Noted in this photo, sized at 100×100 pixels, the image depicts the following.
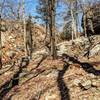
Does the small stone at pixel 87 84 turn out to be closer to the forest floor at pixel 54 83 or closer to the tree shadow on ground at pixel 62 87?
the forest floor at pixel 54 83

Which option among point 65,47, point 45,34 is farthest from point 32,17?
point 65,47

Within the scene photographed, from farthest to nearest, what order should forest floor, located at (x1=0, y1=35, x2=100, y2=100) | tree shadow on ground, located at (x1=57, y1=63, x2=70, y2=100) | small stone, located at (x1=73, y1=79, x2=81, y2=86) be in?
small stone, located at (x1=73, y1=79, x2=81, y2=86), forest floor, located at (x1=0, y1=35, x2=100, y2=100), tree shadow on ground, located at (x1=57, y1=63, x2=70, y2=100)

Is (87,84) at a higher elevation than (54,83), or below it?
higher

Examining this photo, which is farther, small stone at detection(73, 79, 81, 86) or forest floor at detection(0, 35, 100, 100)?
small stone at detection(73, 79, 81, 86)

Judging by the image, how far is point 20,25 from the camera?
43719mm

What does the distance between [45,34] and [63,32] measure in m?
3.13

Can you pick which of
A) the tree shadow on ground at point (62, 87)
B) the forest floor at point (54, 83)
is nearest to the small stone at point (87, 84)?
the forest floor at point (54, 83)

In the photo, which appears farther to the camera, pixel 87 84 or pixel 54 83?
pixel 54 83

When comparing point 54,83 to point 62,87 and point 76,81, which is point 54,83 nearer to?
point 62,87

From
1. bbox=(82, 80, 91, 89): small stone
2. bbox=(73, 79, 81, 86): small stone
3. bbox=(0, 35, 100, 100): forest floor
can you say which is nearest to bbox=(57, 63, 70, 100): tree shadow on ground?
bbox=(0, 35, 100, 100): forest floor

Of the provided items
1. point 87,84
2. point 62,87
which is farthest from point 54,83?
point 87,84

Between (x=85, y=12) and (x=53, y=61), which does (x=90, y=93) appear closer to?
(x=53, y=61)

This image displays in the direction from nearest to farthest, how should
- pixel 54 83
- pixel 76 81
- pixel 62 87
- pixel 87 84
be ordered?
1. pixel 87 84
2. pixel 62 87
3. pixel 76 81
4. pixel 54 83

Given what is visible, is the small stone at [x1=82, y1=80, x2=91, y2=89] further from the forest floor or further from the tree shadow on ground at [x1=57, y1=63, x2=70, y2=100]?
the tree shadow on ground at [x1=57, y1=63, x2=70, y2=100]
